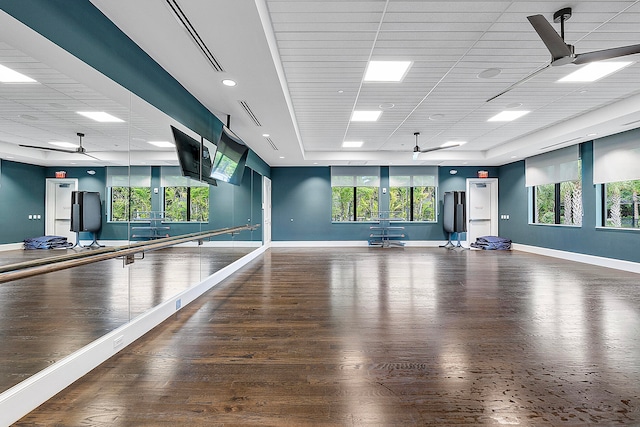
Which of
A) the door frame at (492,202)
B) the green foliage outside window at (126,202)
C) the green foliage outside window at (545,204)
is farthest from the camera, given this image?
the door frame at (492,202)

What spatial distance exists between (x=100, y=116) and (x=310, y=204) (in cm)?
878

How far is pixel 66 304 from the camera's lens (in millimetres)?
3012

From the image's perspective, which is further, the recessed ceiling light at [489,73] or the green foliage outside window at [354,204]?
the green foliage outside window at [354,204]

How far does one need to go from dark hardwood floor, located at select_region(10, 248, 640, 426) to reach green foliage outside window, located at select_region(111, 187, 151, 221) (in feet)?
3.86

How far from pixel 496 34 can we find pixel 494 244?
8520 mm

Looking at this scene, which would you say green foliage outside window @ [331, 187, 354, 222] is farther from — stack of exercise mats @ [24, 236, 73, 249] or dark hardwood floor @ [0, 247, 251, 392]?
stack of exercise mats @ [24, 236, 73, 249]

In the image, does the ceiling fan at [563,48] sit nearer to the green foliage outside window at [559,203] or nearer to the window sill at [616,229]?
the window sill at [616,229]

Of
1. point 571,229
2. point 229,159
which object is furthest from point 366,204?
point 229,159

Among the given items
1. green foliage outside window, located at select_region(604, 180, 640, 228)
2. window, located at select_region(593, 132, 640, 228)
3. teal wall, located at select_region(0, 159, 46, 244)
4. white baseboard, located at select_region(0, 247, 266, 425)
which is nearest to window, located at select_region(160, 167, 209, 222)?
white baseboard, located at select_region(0, 247, 266, 425)

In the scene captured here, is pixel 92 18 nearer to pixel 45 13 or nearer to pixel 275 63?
pixel 45 13

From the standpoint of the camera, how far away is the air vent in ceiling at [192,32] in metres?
2.47

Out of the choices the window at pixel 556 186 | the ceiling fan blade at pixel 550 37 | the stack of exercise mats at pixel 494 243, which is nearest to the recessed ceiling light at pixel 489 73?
the ceiling fan blade at pixel 550 37

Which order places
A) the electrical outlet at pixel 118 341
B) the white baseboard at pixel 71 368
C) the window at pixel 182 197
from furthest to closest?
the window at pixel 182 197
the electrical outlet at pixel 118 341
the white baseboard at pixel 71 368

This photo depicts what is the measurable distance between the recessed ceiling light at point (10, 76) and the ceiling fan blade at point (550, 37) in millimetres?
3788
